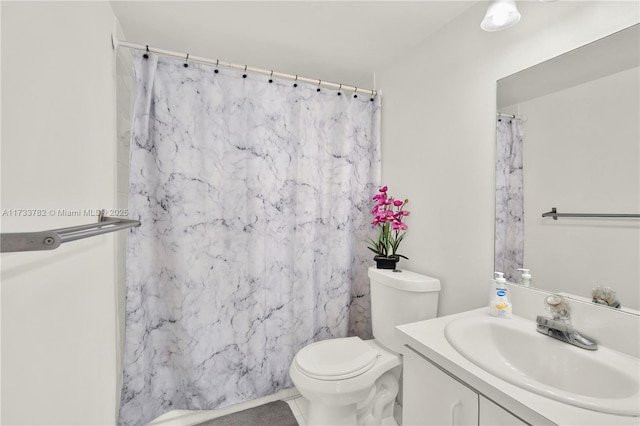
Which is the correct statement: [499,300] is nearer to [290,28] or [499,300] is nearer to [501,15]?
[501,15]

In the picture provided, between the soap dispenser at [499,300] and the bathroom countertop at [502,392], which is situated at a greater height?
the soap dispenser at [499,300]

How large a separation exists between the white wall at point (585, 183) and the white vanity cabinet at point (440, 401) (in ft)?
1.94

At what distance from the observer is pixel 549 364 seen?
96 centimetres

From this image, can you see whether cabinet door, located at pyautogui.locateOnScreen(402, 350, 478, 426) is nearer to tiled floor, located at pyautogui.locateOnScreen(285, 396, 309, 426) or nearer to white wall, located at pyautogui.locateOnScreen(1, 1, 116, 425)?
tiled floor, located at pyautogui.locateOnScreen(285, 396, 309, 426)

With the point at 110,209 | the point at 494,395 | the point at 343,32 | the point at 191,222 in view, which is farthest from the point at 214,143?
the point at 494,395

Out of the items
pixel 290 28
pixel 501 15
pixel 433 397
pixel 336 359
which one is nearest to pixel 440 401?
pixel 433 397

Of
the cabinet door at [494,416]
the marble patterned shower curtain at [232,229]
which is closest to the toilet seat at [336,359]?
the marble patterned shower curtain at [232,229]

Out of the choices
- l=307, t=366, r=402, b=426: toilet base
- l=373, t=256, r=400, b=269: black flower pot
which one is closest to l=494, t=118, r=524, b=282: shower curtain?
Answer: l=373, t=256, r=400, b=269: black flower pot

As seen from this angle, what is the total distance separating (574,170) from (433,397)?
966 millimetres

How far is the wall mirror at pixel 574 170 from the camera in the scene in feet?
3.07

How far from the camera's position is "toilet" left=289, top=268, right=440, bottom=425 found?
1392 mm

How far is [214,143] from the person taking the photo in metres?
1.69

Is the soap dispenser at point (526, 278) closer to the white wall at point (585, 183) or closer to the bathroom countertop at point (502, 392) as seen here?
the white wall at point (585, 183)
